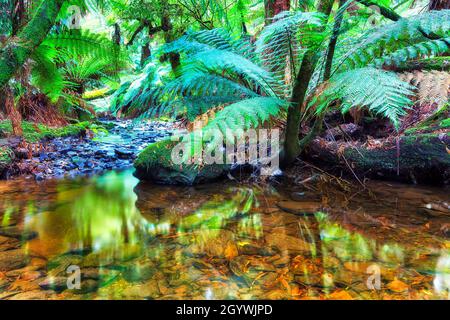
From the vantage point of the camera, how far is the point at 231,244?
1.58m

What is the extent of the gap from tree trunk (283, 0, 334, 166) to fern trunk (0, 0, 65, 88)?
1746 millimetres

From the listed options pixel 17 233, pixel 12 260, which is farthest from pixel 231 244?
pixel 17 233

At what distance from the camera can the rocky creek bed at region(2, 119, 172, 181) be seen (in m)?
3.13

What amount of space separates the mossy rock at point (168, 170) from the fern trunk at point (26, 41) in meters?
1.32

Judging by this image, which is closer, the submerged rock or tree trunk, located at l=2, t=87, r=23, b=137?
the submerged rock

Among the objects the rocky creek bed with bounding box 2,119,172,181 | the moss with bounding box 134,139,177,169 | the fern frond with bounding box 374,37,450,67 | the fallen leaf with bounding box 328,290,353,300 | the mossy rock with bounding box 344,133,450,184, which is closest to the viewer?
the fallen leaf with bounding box 328,290,353,300

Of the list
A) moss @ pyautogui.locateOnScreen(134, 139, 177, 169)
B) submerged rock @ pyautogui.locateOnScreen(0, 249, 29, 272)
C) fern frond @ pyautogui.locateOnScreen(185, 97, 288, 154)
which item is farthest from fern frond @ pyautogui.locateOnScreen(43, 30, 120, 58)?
submerged rock @ pyautogui.locateOnScreen(0, 249, 29, 272)

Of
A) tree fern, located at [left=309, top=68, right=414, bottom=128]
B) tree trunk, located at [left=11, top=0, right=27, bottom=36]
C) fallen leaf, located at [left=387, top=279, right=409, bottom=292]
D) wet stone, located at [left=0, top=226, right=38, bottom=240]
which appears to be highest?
tree trunk, located at [left=11, top=0, right=27, bottom=36]

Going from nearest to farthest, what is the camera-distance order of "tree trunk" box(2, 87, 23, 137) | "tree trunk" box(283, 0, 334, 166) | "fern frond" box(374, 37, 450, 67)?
"fern frond" box(374, 37, 450, 67)
"tree trunk" box(283, 0, 334, 166)
"tree trunk" box(2, 87, 23, 137)

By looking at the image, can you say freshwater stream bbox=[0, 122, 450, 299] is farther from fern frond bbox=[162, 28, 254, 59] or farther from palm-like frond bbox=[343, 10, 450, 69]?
fern frond bbox=[162, 28, 254, 59]

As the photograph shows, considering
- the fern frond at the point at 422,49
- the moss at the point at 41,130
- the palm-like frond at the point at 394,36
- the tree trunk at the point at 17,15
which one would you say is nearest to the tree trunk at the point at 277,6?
the palm-like frond at the point at 394,36

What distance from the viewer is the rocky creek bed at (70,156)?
3.13 metres

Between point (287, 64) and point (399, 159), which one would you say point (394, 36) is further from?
point (399, 159)
